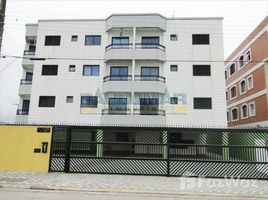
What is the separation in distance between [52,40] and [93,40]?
3.83 meters

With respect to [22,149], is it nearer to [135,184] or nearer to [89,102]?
[135,184]

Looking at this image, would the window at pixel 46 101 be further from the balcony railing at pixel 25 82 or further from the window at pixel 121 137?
the window at pixel 121 137

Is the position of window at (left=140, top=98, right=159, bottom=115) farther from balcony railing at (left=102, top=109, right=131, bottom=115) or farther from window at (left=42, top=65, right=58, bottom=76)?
window at (left=42, top=65, right=58, bottom=76)

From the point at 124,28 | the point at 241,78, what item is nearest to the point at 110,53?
the point at 124,28

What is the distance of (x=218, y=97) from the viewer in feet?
69.7

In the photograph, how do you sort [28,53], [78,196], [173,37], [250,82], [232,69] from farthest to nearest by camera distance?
[232,69], [250,82], [28,53], [173,37], [78,196]

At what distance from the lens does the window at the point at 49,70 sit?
22.8 m

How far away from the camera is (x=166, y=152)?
9680mm

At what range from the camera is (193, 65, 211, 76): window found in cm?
2188

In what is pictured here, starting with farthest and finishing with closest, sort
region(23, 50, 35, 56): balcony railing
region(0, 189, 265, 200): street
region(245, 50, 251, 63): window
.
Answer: region(245, 50, 251, 63): window
region(23, 50, 35, 56): balcony railing
region(0, 189, 265, 200): street

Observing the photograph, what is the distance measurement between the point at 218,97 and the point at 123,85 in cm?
812

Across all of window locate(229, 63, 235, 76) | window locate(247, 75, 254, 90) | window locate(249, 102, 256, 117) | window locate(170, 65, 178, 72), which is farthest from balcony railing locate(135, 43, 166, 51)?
window locate(229, 63, 235, 76)

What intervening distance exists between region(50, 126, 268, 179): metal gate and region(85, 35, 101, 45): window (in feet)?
47.1

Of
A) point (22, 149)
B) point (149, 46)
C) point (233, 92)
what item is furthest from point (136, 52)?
point (233, 92)
